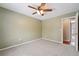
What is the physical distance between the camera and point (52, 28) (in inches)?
201

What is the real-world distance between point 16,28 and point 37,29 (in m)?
1.78

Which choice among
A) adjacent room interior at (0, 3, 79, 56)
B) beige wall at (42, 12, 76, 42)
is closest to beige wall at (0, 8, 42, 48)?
adjacent room interior at (0, 3, 79, 56)

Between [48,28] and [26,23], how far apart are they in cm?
151

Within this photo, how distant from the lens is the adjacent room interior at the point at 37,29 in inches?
115

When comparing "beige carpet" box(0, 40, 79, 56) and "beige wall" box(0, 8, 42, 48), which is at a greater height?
"beige wall" box(0, 8, 42, 48)

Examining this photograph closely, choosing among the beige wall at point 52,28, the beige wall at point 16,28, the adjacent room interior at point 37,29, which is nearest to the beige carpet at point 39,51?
the adjacent room interior at point 37,29

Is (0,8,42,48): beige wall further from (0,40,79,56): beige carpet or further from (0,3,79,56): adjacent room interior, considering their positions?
(0,40,79,56): beige carpet

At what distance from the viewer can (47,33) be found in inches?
217

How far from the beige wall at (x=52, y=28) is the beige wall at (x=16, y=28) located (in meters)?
0.48

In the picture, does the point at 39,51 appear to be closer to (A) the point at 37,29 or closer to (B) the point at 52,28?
(B) the point at 52,28

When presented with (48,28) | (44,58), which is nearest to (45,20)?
(48,28)

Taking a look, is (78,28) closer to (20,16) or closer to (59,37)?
(59,37)

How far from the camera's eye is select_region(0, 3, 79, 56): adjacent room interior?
9.61 ft

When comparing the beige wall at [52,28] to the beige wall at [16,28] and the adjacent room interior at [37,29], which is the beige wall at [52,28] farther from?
the beige wall at [16,28]
